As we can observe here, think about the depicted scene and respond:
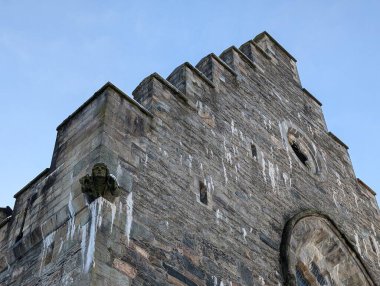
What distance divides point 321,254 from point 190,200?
3021 mm

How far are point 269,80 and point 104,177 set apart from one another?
6.48 metres

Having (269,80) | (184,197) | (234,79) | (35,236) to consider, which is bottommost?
(35,236)

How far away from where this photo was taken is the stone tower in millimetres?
6195

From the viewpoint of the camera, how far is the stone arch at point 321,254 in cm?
889

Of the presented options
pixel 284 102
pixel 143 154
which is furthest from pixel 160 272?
pixel 284 102

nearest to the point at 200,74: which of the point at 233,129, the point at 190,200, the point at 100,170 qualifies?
the point at 233,129

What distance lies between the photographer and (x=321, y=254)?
9477mm

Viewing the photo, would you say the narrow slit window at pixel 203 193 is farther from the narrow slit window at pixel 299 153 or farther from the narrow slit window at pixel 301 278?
the narrow slit window at pixel 299 153

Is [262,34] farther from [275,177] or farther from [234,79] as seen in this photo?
[275,177]

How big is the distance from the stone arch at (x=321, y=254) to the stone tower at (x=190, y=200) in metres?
0.02

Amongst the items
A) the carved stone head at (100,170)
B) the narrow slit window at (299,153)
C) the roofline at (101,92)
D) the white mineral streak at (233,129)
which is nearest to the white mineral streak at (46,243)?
the carved stone head at (100,170)

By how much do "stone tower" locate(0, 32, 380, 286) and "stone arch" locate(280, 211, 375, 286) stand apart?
0.02 m

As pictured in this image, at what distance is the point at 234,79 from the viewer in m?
10.7

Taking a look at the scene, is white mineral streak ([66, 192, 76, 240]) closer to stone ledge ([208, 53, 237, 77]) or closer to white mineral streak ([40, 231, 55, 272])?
white mineral streak ([40, 231, 55, 272])
